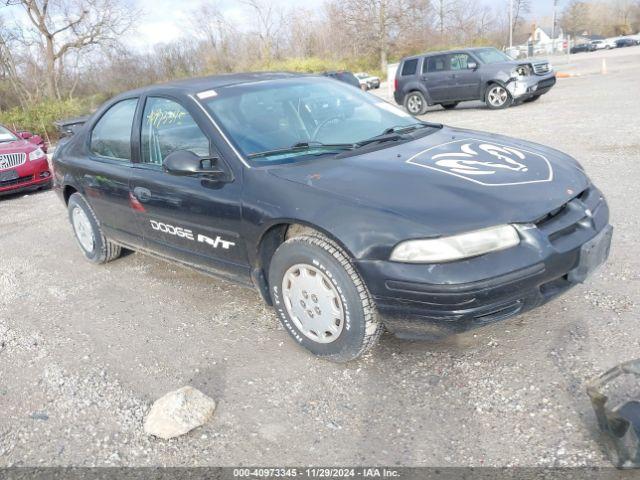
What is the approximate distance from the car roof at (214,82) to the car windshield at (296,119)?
9 cm

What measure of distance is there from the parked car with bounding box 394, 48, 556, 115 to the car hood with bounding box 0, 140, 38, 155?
423 inches

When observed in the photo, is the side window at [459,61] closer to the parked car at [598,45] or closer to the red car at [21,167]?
the red car at [21,167]

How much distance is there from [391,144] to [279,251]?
1024mm

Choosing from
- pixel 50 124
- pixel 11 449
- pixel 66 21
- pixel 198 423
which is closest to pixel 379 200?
pixel 198 423

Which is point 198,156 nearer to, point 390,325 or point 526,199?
point 390,325

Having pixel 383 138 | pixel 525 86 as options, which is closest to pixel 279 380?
pixel 383 138

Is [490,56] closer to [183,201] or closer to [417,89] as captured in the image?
[417,89]

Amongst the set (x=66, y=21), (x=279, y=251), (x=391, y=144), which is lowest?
(x=279, y=251)

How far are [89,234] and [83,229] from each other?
0.17 metres

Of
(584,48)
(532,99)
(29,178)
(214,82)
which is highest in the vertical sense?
(214,82)

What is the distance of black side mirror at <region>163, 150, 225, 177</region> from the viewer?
3316 mm

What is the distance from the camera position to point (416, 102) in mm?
16953

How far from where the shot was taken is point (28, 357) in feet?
11.8

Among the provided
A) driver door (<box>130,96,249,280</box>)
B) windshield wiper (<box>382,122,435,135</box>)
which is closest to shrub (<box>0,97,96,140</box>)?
Answer: driver door (<box>130,96,249,280</box>)
